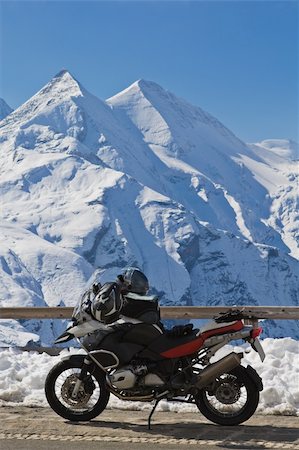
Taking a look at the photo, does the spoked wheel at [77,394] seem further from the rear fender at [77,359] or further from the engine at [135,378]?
the engine at [135,378]

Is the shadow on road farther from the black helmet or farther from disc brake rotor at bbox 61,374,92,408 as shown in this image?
the black helmet

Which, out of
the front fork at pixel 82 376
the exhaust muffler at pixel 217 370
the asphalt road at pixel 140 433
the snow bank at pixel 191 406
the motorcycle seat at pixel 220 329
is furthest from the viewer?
the snow bank at pixel 191 406

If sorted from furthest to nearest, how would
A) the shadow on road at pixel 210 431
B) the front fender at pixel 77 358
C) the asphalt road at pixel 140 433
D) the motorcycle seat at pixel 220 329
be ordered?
1. the front fender at pixel 77 358
2. the motorcycle seat at pixel 220 329
3. the shadow on road at pixel 210 431
4. the asphalt road at pixel 140 433

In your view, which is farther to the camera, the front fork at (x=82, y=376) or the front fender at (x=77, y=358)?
the front fender at (x=77, y=358)

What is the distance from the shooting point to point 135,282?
7.80 meters

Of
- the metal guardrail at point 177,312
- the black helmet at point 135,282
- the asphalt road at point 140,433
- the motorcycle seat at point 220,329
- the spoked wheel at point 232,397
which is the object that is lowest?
the asphalt road at point 140,433

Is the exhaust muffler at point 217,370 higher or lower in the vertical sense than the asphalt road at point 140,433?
higher

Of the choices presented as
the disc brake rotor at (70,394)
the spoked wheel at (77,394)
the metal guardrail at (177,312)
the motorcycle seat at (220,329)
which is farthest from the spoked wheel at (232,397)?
the metal guardrail at (177,312)

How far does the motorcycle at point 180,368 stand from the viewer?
734 centimetres

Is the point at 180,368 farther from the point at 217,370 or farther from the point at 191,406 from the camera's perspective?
the point at 191,406

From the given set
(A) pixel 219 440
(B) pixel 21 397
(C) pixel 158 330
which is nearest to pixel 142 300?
(C) pixel 158 330

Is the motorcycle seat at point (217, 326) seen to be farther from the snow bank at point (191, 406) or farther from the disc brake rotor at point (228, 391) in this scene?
the snow bank at point (191, 406)

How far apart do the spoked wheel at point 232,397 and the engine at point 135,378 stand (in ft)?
1.39

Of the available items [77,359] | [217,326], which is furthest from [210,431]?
[77,359]
